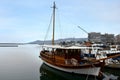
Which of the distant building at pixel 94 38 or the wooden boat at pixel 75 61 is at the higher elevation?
the distant building at pixel 94 38

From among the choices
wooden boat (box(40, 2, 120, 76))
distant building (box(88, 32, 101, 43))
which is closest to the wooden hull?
wooden boat (box(40, 2, 120, 76))

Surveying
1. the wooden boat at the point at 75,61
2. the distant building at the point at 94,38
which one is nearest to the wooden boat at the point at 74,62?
the wooden boat at the point at 75,61

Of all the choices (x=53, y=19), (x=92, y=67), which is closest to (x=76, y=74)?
(x=92, y=67)

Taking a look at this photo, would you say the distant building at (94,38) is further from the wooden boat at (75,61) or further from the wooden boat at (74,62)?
the wooden boat at (75,61)

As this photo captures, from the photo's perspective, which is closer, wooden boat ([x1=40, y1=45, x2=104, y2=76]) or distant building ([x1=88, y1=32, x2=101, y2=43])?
wooden boat ([x1=40, y1=45, x2=104, y2=76])

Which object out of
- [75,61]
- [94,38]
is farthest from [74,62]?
[94,38]

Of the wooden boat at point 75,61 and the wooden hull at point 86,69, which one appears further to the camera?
the wooden boat at point 75,61

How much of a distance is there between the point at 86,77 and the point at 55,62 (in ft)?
21.6

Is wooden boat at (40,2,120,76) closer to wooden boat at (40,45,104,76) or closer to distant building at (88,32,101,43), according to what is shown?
wooden boat at (40,45,104,76)

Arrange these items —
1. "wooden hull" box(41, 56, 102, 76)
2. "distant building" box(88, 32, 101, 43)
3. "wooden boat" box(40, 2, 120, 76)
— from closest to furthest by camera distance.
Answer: "wooden hull" box(41, 56, 102, 76)
"wooden boat" box(40, 2, 120, 76)
"distant building" box(88, 32, 101, 43)

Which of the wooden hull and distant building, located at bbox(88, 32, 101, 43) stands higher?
distant building, located at bbox(88, 32, 101, 43)

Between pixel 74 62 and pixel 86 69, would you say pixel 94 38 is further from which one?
pixel 86 69

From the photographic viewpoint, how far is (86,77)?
24.3m

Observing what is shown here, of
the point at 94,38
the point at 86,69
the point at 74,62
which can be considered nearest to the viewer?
the point at 86,69
